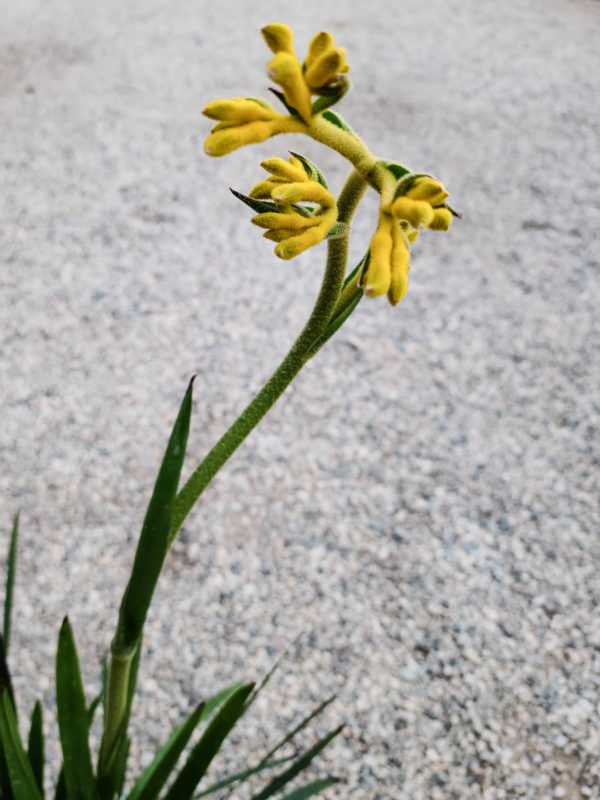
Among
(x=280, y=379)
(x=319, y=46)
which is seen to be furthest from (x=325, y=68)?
(x=280, y=379)

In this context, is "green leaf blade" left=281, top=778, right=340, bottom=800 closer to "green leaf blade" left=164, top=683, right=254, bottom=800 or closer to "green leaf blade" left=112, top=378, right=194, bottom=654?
"green leaf blade" left=164, top=683, right=254, bottom=800

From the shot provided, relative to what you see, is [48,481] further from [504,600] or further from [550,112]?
[550,112]

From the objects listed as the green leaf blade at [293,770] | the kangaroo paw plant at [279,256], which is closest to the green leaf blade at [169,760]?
the kangaroo paw plant at [279,256]

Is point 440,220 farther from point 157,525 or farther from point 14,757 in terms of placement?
point 14,757

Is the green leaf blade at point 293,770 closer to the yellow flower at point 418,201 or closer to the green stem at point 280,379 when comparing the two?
the green stem at point 280,379

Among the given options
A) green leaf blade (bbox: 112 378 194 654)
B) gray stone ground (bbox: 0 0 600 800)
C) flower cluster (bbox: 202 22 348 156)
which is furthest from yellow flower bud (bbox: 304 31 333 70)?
gray stone ground (bbox: 0 0 600 800)
